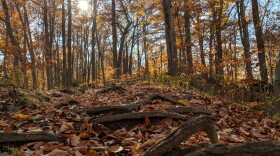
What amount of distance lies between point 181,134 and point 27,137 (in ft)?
4.94

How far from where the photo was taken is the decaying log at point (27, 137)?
2517 millimetres

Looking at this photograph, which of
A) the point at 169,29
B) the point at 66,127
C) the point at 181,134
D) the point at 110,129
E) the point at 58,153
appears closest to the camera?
the point at 181,134

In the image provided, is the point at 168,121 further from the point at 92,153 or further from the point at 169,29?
the point at 169,29

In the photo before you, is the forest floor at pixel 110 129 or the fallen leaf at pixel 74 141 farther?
the fallen leaf at pixel 74 141

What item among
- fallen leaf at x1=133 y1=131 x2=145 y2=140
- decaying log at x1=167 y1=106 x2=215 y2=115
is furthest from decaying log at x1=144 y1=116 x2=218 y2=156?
decaying log at x1=167 y1=106 x2=215 y2=115

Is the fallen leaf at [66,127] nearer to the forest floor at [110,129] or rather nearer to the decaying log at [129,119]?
the forest floor at [110,129]

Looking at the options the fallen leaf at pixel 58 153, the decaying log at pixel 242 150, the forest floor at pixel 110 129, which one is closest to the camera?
the decaying log at pixel 242 150

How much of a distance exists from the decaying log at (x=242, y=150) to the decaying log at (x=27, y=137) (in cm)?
150

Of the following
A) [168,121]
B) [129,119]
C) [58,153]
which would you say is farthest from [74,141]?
[168,121]

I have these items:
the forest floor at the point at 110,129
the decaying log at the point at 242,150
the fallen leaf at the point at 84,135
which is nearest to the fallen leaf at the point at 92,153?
the forest floor at the point at 110,129

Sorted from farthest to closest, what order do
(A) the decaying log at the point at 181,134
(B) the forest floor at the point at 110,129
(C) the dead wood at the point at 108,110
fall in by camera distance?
(C) the dead wood at the point at 108,110, (B) the forest floor at the point at 110,129, (A) the decaying log at the point at 181,134

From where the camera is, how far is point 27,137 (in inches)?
103

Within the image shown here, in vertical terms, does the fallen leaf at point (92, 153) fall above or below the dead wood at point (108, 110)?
below

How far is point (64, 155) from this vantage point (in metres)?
2.29
